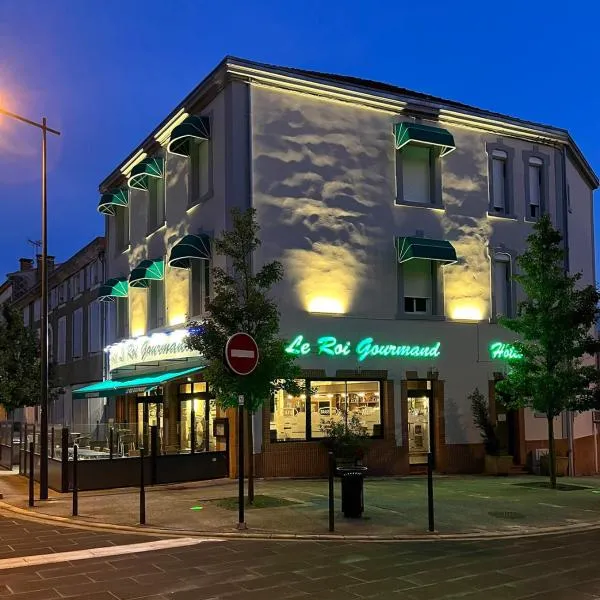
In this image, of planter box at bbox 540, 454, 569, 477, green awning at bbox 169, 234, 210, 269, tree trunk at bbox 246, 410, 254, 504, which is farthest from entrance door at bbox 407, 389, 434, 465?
green awning at bbox 169, 234, 210, 269

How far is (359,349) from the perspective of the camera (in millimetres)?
19812

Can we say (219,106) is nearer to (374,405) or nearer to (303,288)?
(303,288)

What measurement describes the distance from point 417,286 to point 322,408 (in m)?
4.67

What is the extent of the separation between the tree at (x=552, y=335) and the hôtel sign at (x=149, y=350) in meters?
8.49

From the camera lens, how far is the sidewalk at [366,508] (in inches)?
464

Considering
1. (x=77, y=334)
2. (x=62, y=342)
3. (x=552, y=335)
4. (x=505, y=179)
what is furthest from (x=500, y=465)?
(x=62, y=342)

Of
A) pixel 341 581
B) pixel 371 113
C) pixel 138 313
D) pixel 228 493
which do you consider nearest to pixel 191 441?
pixel 228 493

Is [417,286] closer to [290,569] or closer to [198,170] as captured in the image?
[198,170]

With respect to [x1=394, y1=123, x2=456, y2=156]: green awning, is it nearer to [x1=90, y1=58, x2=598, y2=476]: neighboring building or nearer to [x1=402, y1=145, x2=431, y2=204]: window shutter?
[x1=90, y1=58, x2=598, y2=476]: neighboring building

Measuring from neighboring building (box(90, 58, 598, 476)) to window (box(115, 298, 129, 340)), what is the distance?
199 cm

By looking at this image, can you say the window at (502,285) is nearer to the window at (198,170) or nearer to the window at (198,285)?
the window at (198,285)

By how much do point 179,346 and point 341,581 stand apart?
493 inches

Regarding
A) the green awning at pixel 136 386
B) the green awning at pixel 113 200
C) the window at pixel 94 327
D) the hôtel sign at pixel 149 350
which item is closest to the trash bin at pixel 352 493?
the green awning at pixel 136 386

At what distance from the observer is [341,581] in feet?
27.0
